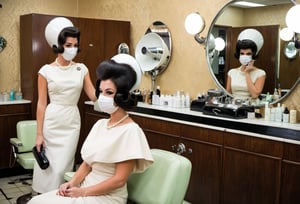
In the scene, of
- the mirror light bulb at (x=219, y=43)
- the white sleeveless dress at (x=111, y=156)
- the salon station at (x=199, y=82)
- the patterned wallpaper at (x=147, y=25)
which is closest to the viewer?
the white sleeveless dress at (x=111, y=156)

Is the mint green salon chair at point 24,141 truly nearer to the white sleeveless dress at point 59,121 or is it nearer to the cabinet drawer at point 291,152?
the white sleeveless dress at point 59,121

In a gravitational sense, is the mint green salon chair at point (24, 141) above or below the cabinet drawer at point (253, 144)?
below

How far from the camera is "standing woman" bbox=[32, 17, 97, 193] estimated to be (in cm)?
284

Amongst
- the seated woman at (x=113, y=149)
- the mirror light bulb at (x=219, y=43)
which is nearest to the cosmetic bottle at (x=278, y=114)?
the mirror light bulb at (x=219, y=43)

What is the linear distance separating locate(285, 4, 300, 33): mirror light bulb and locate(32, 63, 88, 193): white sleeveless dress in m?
1.69

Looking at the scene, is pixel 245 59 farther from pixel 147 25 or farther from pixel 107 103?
pixel 107 103

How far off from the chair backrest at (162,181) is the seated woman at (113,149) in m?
0.08

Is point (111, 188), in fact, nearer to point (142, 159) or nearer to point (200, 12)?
point (142, 159)

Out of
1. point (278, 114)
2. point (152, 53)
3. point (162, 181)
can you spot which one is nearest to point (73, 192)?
point (162, 181)

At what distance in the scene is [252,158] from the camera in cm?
260

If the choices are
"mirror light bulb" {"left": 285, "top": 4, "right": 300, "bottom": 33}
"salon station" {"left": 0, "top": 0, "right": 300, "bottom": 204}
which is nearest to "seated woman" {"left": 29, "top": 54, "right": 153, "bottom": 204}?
"salon station" {"left": 0, "top": 0, "right": 300, "bottom": 204}

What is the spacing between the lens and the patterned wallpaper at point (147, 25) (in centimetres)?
356

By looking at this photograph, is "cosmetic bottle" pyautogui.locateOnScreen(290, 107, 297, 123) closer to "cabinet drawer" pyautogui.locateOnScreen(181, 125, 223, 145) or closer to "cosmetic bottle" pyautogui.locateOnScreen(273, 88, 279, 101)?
"cosmetic bottle" pyautogui.locateOnScreen(273, 88, 279, 101)

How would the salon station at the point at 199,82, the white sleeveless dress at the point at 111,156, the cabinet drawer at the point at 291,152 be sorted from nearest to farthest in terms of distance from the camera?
the white sleeveless dress at the point at 111,156
the cabinet drawer at the point at 291,152
the salon station at the point at 199,82
